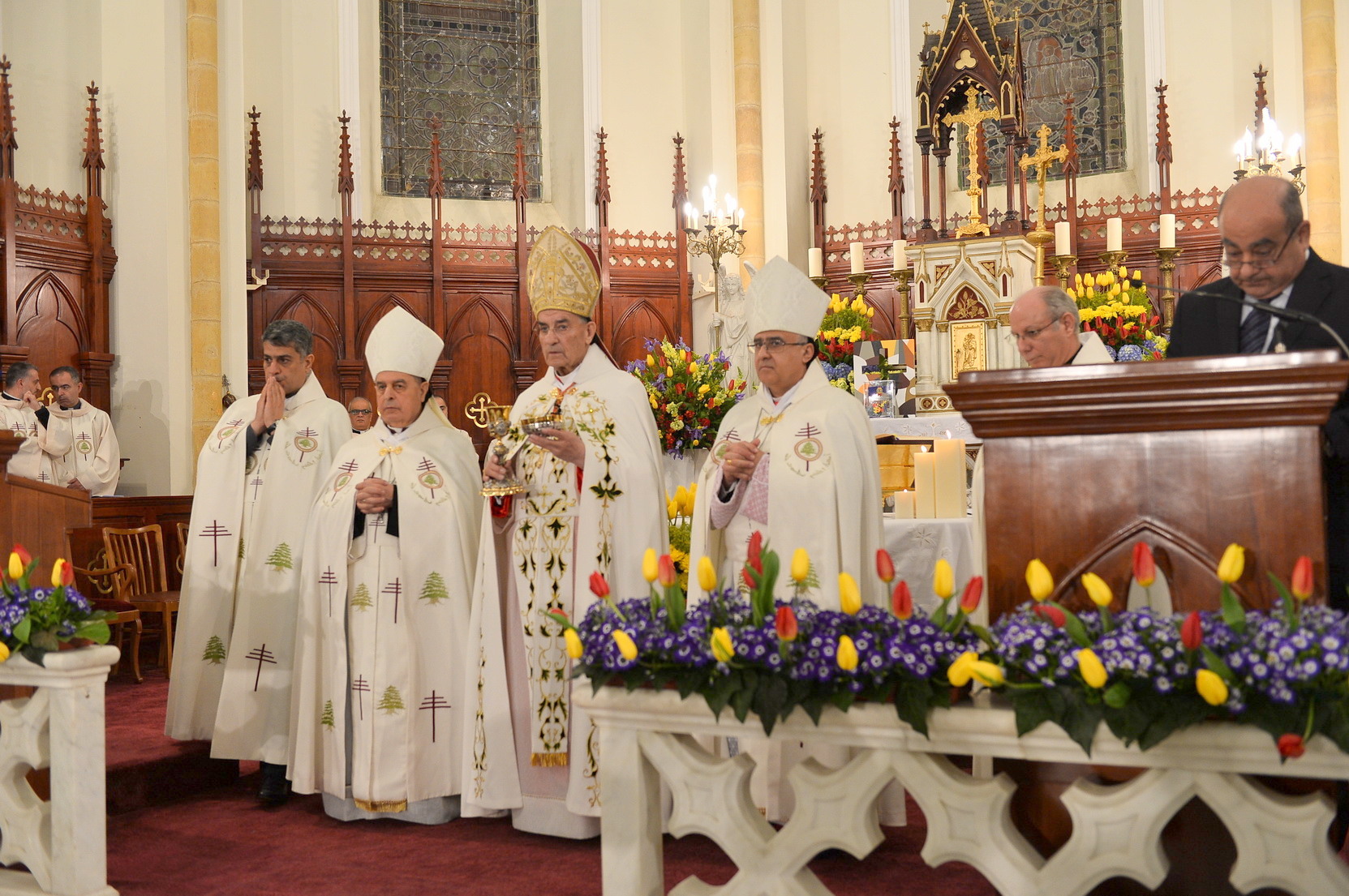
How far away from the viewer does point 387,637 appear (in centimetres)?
461

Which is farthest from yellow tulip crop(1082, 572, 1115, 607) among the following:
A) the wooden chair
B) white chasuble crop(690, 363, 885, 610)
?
the wooden chair

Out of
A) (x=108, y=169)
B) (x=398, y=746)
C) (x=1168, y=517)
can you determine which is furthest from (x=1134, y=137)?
(x=1168, y=517)

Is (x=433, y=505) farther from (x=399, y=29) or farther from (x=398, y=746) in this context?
(x=399, y=29)

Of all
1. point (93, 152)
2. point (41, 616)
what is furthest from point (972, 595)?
point (93, 152)

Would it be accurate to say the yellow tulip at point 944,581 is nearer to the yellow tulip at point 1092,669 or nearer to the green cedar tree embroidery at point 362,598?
the yellow tulip at point 1092,669

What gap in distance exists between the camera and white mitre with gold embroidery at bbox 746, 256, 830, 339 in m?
4.10

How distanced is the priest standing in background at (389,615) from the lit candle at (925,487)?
201 centimetres

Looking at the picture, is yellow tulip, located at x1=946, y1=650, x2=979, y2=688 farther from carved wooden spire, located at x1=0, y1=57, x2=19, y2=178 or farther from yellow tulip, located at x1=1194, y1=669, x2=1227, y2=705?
carved wooden spire, located at x1=0, y1=57, x2=19, y2=178

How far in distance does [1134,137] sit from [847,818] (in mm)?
12113

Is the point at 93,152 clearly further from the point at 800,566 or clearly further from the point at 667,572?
the point at 800,566

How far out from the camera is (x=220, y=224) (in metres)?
10.9

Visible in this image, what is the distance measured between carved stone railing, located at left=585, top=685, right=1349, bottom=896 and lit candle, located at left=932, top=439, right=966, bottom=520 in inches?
128

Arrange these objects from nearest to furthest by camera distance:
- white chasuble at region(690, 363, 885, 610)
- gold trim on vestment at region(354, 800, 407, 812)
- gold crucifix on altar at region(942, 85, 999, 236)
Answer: white chasuble at region(690, 363, 885, 610) < gold trim on vestment at region(354, 800, 407, 812) < gold crucifix on altar at region(942, 85, 999, 236)

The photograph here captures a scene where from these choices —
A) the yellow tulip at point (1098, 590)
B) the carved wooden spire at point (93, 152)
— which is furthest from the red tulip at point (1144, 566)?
the carved wooden spire at point (93, 152)
